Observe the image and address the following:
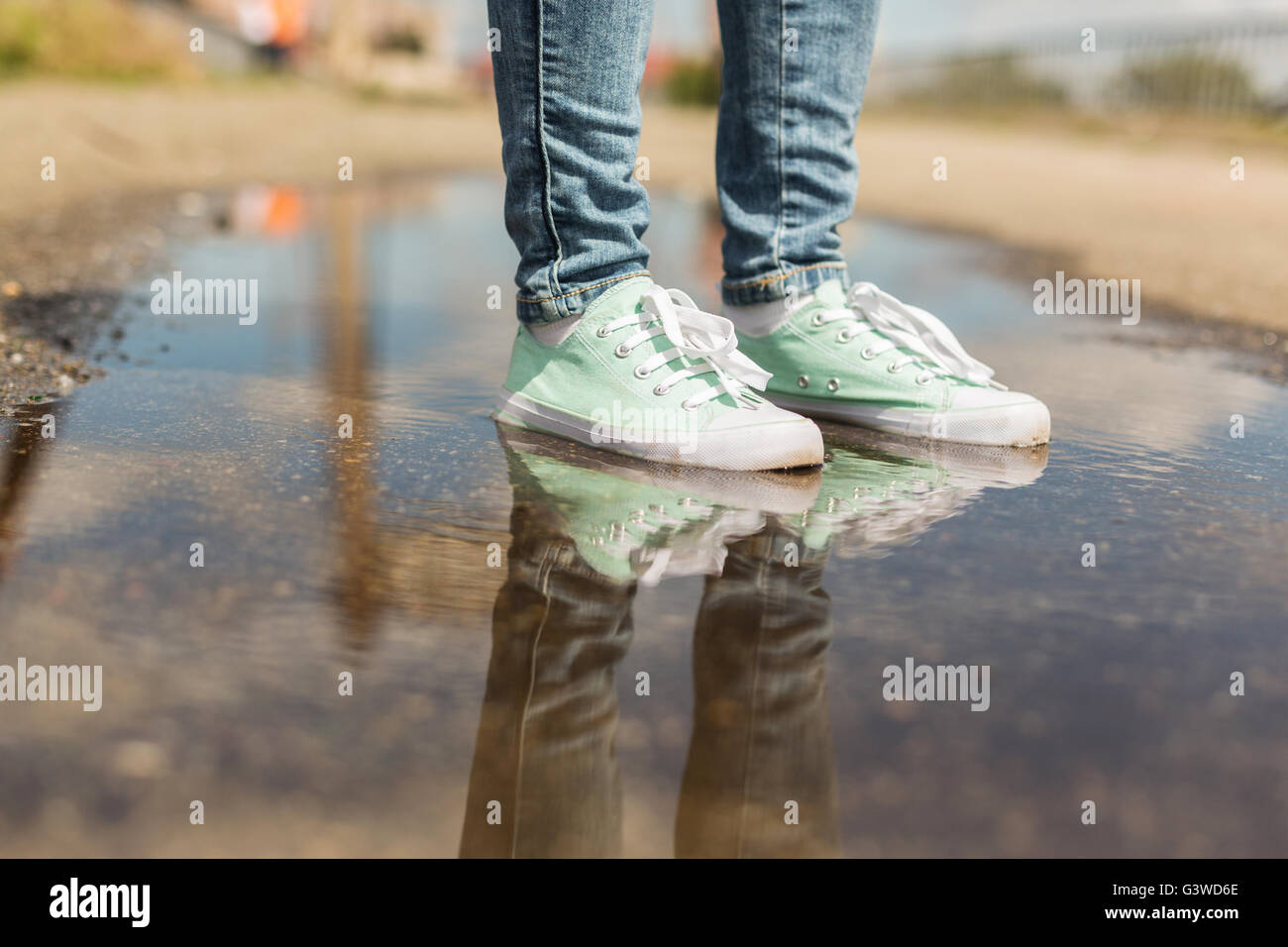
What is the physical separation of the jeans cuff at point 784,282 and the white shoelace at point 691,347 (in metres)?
0.23

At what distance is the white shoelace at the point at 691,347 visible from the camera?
5.51ft

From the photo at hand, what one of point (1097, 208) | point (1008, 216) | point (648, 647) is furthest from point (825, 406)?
point (1097, 208)

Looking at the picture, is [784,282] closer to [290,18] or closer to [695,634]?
[695,634]

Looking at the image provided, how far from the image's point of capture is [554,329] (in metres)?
1.77

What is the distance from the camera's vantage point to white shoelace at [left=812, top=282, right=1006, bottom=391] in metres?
1.87

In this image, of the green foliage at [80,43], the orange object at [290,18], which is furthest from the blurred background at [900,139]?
the orange object at [290,18]

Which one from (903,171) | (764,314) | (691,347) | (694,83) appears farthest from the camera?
(694,83)

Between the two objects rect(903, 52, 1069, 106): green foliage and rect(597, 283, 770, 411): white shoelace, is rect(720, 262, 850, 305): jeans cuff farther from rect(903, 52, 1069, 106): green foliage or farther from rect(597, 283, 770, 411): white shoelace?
rect(903, 52, 1069, 106): green foliage

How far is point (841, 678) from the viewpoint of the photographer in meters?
1.00

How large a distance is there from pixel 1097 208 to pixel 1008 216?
734 millimetres

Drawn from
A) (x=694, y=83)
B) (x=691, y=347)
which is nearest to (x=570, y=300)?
(x=691, y=347)

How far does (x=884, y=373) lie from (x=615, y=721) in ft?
3.53

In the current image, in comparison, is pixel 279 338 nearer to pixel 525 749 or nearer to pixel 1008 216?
pixel 525 749

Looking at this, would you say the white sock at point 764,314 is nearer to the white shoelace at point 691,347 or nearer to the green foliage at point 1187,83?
the white shoelace at point 691,347
